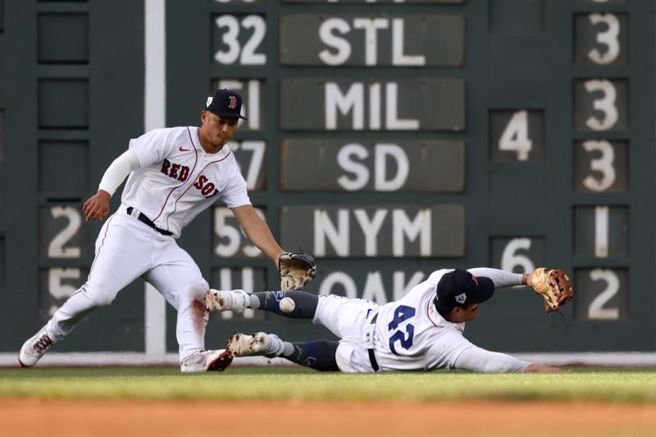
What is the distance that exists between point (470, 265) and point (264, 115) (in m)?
1.50

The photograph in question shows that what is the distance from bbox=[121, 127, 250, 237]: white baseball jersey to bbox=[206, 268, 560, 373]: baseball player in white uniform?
0.51 metres

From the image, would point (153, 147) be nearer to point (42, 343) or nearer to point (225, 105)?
point (225, 105)

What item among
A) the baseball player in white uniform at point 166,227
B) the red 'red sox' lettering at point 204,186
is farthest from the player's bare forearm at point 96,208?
the red 'red sox' lettering at point 204,186

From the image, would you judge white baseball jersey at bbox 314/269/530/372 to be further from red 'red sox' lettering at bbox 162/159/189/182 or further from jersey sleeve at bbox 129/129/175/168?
jersey sleeve at bbox 129/129/175/168

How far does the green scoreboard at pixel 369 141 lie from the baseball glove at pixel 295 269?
3.86ft

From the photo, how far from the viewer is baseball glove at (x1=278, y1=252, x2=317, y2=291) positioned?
32.4ft

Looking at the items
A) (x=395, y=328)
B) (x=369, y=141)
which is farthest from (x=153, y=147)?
(x=369, y=141)

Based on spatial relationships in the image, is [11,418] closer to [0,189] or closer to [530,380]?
[530,380]

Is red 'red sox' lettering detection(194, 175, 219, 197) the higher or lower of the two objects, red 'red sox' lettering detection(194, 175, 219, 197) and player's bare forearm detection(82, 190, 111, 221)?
the higher

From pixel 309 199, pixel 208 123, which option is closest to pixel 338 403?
pixel 208 123

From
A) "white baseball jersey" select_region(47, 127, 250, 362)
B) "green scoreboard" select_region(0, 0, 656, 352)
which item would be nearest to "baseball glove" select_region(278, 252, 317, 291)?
"white baseball jersey" select_region(47, 127, 250, 362)

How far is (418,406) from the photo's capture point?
7.12 m

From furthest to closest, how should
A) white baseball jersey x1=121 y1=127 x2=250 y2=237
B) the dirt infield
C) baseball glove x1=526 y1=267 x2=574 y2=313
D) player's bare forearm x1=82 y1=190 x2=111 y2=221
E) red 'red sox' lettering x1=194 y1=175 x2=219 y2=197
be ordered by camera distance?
red 'red sox' lettering x1=194 y1=175 x2=219 y2=197
white baseball jersey x1=121 y1=127 x2=250 y2=237
baseball glove x1=526 y1=267 x2=574 y2=313
player's bare forearm x1=82 y1=190 x2=111 y2=221
the dirt infield

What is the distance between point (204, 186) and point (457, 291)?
149 centimetres
